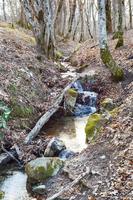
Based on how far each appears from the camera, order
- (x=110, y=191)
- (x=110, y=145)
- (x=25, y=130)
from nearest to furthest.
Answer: (x=110, y=191) → (x=110, y=145) → (x=25, y=130)

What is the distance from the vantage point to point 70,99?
15469mm

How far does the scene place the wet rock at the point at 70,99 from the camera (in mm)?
15221

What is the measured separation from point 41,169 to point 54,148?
4.85 ft

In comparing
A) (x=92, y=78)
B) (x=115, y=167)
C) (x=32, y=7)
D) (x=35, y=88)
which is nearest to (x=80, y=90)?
(x=92, y=78)

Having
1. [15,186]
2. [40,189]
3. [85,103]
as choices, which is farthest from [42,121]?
[40,189]

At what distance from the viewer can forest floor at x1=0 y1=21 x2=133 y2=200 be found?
27.3 ft

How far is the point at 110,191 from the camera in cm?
788

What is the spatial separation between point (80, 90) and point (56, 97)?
1.82 metres

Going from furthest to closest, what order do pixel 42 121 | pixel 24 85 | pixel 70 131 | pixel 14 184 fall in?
1. pixel 24 85
2. pixel 70 131
3. pixel 42 121
4. pixel 14 184

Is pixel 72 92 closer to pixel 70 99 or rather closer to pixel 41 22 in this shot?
pixel 70 99

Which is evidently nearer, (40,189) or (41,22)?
(40,189)

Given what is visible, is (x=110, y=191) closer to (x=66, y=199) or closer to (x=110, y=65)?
(x=66, y=199)

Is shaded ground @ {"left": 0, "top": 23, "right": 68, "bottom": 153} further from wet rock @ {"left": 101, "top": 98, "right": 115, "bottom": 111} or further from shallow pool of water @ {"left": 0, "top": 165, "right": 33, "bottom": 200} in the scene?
wet rock @ {"left": 101, "top": 98, "right": 115, "bottom": 111}

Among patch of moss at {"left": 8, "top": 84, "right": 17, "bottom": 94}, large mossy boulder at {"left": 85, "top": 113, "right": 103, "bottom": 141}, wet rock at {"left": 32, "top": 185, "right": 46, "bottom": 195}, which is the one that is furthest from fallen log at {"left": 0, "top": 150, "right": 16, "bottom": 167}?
patch of moss at {"left": 8, "top": 84, "right": 17, "bottom": 94}
